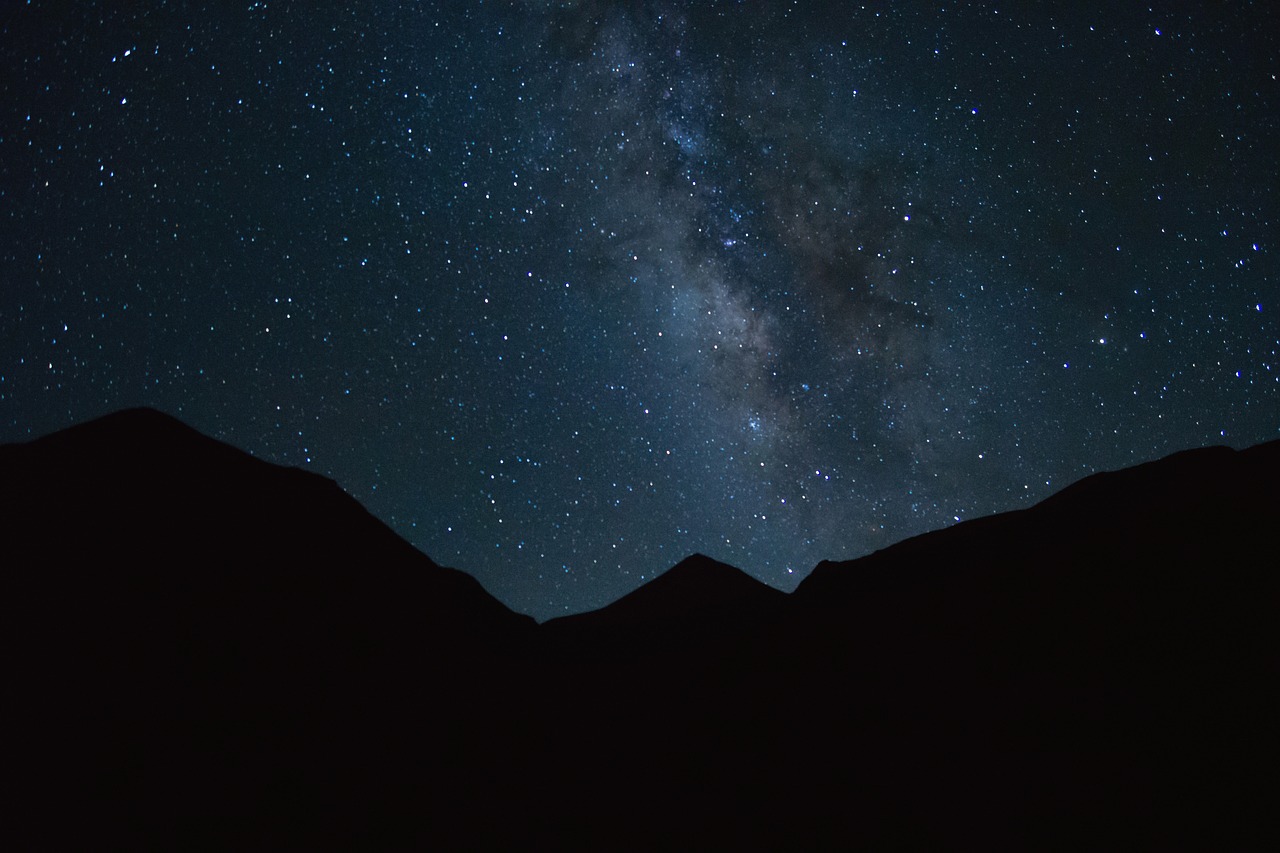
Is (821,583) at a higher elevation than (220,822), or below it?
higher

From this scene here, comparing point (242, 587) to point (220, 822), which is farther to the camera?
point (242, 587)

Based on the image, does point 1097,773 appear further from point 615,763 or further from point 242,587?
point 242,587

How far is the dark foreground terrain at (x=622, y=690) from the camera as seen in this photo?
9.91 metres

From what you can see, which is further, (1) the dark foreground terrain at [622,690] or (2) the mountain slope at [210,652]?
(2) the mountain slope at [210,652]

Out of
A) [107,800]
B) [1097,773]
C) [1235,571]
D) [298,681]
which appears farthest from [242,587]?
[1235,571]

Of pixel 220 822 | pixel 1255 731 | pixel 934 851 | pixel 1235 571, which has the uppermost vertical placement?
pixel 1235 571

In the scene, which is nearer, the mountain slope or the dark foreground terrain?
the dark foreground terrain

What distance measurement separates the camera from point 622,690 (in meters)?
14.9

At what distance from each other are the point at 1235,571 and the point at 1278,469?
10.3 feet

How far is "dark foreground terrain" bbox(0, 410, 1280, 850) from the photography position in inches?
390

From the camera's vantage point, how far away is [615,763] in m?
12.5

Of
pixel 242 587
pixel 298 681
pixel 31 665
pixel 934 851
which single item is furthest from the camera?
pixel 242 587

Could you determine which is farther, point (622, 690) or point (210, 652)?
point (622, 690)

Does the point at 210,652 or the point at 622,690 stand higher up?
the point at 210,652
